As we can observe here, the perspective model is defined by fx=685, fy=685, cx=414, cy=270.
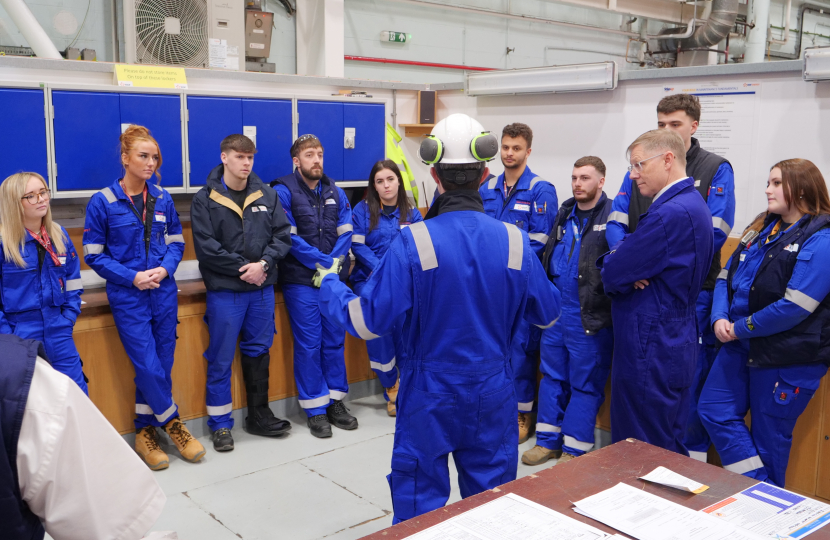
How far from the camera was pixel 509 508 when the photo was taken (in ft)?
5.24

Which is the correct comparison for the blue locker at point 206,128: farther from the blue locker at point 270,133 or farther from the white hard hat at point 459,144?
the white hard hat at point 459,144

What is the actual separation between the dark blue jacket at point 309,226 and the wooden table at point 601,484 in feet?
8.17

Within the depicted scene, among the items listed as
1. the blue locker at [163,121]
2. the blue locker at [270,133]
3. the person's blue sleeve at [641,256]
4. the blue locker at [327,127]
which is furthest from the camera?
the blue locker at [327,127]

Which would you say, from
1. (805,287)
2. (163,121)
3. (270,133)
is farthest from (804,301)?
(163,121)

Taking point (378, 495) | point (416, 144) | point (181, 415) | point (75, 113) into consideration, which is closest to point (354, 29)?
point (416, 144)

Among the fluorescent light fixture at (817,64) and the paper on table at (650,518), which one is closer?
the paper on table at (650,518)

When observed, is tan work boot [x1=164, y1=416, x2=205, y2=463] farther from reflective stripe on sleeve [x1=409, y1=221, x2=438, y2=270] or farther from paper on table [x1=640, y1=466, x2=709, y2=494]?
paper on table [x1=640, y1=466, x2=709, y2=494]

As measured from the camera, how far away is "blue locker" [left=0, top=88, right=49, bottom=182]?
11.6 ft

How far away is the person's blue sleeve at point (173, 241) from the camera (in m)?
3.70

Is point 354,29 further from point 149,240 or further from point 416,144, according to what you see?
point 149,240

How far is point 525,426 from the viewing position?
418cm

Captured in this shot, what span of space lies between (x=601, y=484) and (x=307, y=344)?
2.74m

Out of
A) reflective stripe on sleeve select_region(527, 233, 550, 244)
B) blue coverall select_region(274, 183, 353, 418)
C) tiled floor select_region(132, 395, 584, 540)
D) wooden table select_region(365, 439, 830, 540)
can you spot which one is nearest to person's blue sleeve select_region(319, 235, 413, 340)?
wooden table select_region(365, 439, 830, 540)

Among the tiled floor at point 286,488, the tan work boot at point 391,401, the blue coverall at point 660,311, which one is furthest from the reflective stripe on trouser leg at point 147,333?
the blue coverall at point 660,311
